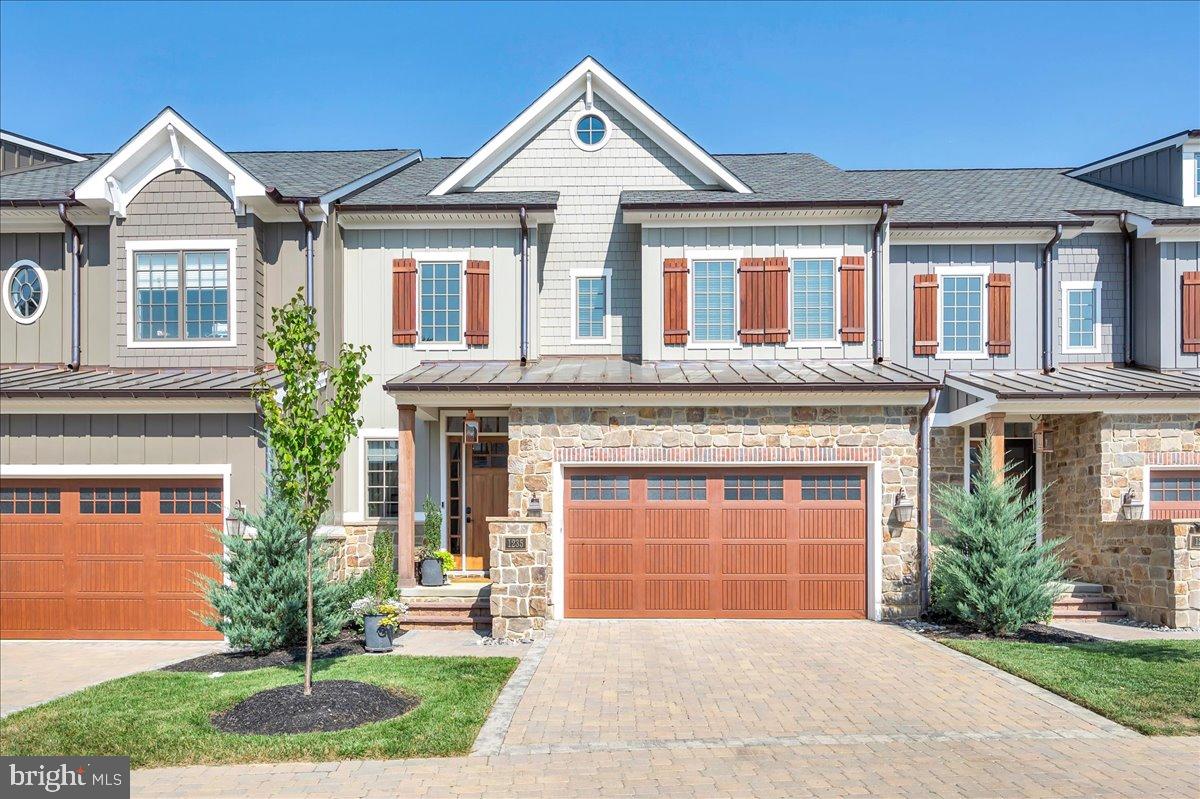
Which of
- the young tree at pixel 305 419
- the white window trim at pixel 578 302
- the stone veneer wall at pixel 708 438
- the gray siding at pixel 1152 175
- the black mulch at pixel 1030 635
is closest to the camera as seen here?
the young tree at pixel 305 419

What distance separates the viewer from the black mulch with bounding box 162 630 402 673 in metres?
9.99

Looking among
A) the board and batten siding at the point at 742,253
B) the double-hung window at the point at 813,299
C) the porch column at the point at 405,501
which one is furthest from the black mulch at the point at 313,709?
the double-hung window at the point at 813,299

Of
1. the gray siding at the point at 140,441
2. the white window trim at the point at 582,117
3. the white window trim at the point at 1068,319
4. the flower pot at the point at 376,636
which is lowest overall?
the flower pot at the point at 376,636

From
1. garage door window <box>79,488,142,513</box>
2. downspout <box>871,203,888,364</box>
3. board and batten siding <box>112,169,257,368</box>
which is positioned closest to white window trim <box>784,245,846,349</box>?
downspout <box>871,203,888,364</box>

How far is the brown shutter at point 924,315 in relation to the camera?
15.0 m

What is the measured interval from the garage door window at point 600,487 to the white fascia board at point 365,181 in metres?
6.24

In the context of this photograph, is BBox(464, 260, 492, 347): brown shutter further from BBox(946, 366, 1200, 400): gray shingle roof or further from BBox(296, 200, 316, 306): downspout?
BBox(946, 366, 1200, 400): gray shingle roof

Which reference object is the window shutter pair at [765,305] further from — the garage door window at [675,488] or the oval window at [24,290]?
the oval window at [24,290]

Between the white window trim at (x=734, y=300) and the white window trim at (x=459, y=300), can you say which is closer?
the white window trim at (x=734, y=300)

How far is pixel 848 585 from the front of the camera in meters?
12.7

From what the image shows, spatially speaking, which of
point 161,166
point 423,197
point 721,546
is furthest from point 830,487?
point 161,166

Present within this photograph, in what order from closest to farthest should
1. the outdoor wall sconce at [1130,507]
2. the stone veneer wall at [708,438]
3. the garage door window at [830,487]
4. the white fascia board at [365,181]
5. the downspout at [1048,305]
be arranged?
the stone veneer wall at [708,438]
the garage door window at [830,487]
the outdoor wall sconce at [1130,507]
the white fascia board at [365,181]
the downspout at [1048,305]

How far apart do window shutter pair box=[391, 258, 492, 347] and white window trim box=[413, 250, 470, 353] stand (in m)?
0.06

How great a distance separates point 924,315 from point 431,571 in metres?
9.70
